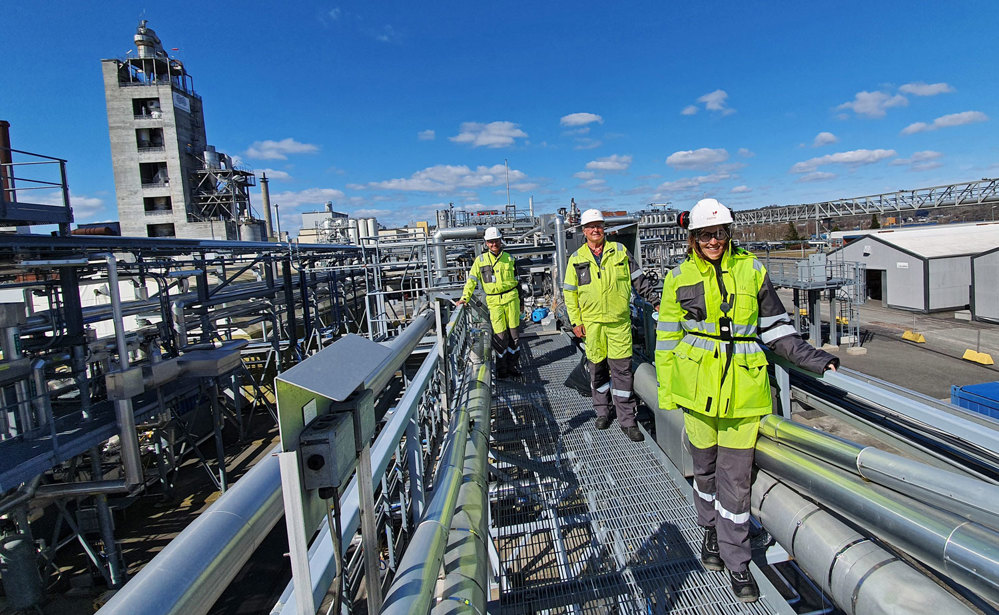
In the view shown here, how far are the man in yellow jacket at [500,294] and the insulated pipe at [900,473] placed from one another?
396 centimetres

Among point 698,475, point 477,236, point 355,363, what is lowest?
point 698,475

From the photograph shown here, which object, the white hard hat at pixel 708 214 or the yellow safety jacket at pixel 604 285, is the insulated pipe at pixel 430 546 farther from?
the yellow safety jacket at pixel 604 285

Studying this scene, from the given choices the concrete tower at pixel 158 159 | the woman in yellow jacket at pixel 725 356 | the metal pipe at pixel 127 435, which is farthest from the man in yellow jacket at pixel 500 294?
the concrete tower at pixel 158 159

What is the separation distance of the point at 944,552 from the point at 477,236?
1205cm

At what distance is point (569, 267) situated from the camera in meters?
4.45

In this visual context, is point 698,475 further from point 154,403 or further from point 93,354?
point 154,403

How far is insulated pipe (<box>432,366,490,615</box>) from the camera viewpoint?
1652 millimetres

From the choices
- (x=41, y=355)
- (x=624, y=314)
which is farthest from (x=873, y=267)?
(x=41, y=355)

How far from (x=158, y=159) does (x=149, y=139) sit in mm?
1767

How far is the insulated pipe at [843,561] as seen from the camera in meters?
1.85

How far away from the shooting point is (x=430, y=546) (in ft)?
5.15

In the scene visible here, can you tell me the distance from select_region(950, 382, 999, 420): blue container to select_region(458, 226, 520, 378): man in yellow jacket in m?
8.33

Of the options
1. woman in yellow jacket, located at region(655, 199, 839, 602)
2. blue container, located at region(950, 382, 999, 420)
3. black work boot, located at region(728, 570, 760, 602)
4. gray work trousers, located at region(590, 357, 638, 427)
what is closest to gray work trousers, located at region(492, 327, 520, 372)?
gray work trousers, located at region(590, 357, 638, 427)

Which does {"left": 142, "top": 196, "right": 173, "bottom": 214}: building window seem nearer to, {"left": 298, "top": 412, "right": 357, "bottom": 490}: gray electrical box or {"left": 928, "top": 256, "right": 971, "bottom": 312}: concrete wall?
{"left": 298, "top": 412, "right": 357, "bottom": 490}: gray electrical box
